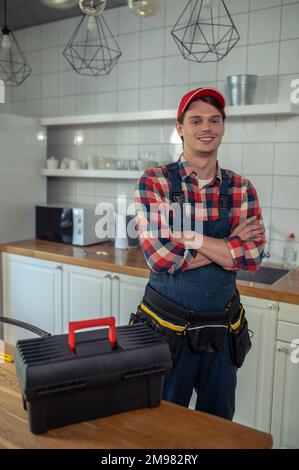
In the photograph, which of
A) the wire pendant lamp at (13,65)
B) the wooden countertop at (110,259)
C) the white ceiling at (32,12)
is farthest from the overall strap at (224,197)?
the wire pendant lamp at (13,65)

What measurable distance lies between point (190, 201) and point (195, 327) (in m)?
0.44

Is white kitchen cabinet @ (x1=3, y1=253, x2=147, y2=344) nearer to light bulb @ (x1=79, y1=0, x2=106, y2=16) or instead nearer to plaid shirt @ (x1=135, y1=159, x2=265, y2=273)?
plaid shirt @ (x1=135, y1=159, x2=265, y2=273)

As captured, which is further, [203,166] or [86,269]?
[86,269]

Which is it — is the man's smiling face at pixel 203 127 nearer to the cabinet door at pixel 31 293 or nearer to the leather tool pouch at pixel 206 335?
the leather tool pouch at pixel 206 335

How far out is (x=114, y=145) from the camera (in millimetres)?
3309

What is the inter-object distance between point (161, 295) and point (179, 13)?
212cm

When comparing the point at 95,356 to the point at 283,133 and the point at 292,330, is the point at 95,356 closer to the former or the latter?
the point at 292,330

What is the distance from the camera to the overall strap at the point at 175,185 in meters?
1.59

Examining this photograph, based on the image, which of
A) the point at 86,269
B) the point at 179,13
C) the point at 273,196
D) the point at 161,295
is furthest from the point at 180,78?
the point at 161,295

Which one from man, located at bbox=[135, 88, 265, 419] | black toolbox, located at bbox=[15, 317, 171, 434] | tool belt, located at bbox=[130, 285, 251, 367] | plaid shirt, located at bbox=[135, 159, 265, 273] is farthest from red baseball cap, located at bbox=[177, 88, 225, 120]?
black toolbox, located at bbox=[15, 317, 171, 434]

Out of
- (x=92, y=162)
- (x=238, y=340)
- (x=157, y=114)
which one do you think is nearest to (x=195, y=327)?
(x=238, y=340)

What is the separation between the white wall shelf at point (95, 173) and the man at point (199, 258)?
1.32 m
